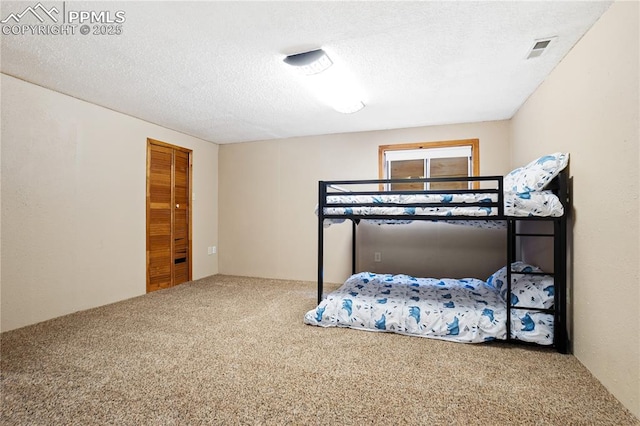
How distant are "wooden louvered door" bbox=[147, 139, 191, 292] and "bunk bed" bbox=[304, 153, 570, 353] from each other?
2269 millimetres

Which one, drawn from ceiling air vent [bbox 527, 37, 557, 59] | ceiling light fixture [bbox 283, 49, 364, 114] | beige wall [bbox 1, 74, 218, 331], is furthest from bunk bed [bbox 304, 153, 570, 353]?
beige wall [bbox 1, 74, 218, 331]

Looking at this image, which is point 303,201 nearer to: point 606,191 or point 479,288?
point 479,288

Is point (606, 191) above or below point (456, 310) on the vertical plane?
above

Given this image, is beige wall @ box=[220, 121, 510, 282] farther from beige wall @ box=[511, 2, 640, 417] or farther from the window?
beige wall @ box=[511, 2, 640, 417]

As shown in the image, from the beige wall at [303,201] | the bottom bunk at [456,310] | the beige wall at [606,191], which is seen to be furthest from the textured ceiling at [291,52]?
the bottom bunk at [456,310]

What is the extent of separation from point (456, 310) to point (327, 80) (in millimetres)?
2120

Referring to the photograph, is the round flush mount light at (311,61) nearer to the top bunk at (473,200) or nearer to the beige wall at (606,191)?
the top bunk at (473,200)

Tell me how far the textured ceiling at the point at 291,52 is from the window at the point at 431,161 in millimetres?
506

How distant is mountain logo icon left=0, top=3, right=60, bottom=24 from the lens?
65.0 inches

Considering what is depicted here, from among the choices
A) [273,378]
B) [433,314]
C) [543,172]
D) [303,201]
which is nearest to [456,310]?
[433,314]

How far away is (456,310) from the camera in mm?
2334

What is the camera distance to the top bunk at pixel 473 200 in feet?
6.69

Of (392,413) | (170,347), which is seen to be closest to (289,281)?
(170,347)

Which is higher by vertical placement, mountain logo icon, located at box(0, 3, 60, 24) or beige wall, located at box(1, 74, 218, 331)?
mountain logo icon, located at box(0, 3, 60, 24)
